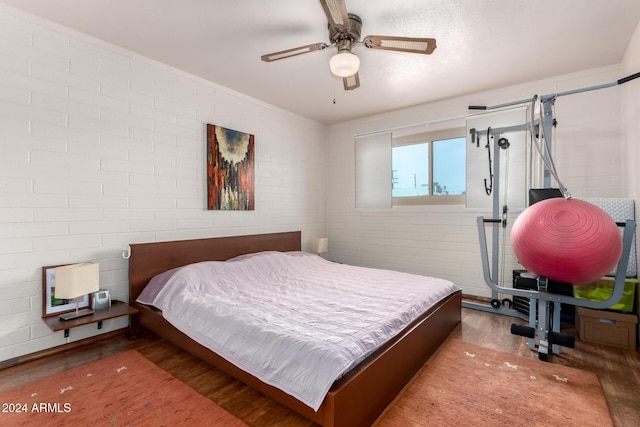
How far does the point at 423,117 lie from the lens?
4.26 metres

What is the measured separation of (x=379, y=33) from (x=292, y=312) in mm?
2337

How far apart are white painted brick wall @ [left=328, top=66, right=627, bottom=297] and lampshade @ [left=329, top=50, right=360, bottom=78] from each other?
246 cm

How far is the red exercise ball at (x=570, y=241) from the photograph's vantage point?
69.5 inches

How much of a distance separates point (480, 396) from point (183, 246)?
2831mm

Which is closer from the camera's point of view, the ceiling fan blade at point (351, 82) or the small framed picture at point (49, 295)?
the small framed picture at point (49, 295)

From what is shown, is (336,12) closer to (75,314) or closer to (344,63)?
(344,63)

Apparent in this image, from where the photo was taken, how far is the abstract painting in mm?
3504

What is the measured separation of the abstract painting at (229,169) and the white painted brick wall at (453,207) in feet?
5.75

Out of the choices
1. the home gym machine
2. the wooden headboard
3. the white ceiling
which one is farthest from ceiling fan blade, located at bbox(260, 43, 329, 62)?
the wooden headboard

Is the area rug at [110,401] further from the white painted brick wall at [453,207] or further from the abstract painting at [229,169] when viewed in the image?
the white painted brick wall at [453,207]

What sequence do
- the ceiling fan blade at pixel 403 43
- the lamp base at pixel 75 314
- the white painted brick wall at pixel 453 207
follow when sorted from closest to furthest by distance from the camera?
the ceiling fan blade at pixel 403 43, the lamp base at pixel 75 314, the white painted brick wall at pixel 453 207

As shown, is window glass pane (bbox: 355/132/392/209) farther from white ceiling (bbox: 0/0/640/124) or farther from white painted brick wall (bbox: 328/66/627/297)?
white ceiling (bbox: 0/0/640/124)

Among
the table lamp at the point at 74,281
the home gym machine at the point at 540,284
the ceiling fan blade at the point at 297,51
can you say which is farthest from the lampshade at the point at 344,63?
the table lamp at the point at 74,281

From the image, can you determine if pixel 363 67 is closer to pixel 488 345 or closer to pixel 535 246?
pixel 535 246
